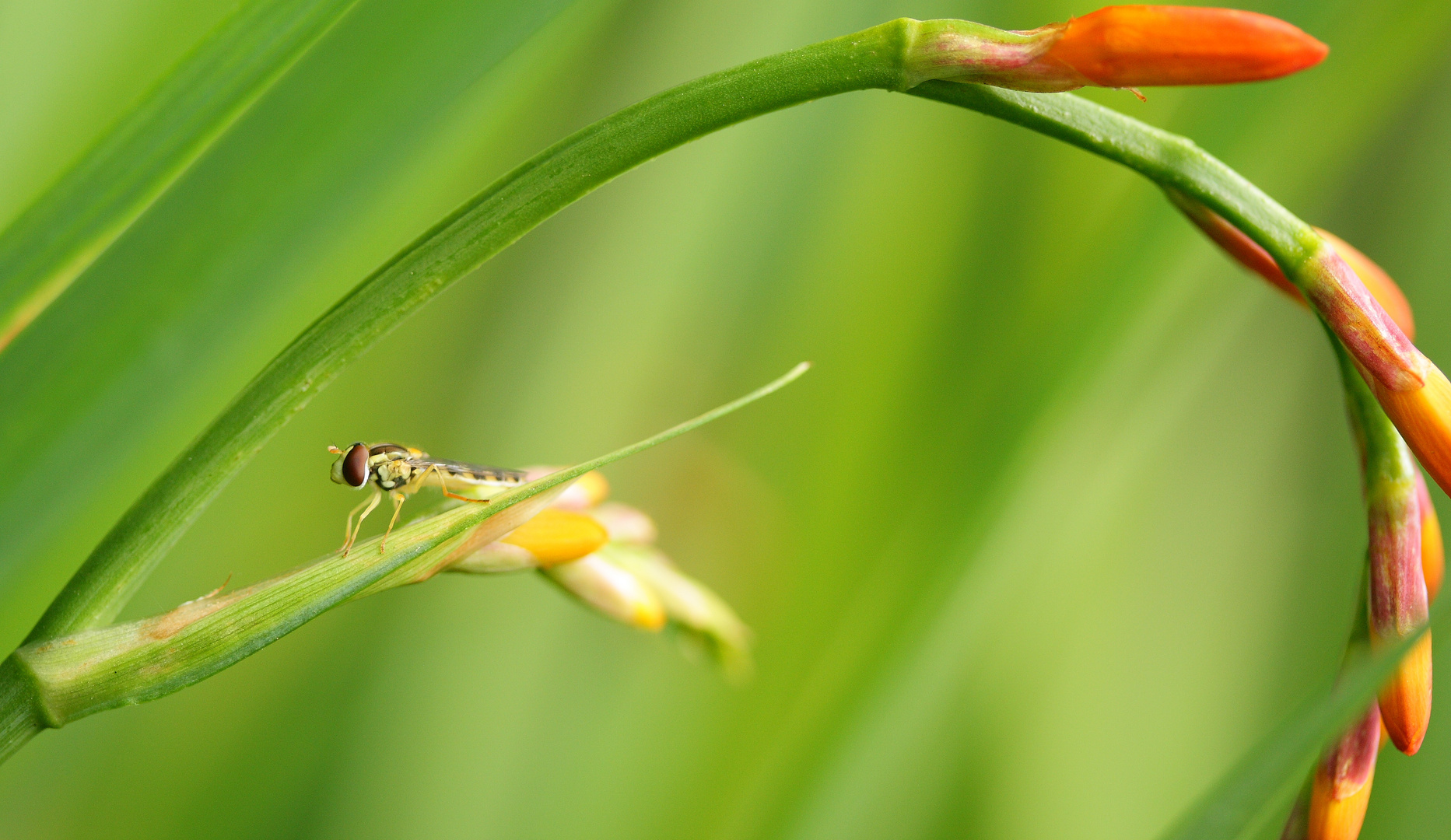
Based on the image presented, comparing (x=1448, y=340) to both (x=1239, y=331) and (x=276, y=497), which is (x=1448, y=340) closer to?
(x=1239, y=331)

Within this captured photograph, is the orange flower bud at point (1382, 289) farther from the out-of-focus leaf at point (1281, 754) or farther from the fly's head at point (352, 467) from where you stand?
the fly's head at point (352, 467)

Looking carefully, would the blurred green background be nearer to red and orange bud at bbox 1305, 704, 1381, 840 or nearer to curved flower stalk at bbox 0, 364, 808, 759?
curved flower stalk at bbox 0, 364, 808, 759

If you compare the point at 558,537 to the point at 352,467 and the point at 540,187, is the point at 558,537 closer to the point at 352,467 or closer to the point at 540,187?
the point at 540,187

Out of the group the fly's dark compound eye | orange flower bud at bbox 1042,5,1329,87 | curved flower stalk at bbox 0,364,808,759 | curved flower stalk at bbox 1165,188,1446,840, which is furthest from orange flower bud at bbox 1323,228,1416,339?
the fly's dark compound eye

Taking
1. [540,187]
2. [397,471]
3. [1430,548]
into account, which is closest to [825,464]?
Result: [397,471]

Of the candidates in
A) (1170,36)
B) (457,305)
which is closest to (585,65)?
(457,305)

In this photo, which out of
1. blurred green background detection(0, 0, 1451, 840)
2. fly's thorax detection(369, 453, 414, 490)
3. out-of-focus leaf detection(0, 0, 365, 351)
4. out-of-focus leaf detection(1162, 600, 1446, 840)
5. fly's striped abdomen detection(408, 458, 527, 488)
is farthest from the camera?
blurred green background detection(0, 0, 1451, 840)

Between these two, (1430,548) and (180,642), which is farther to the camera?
(1430,548)
